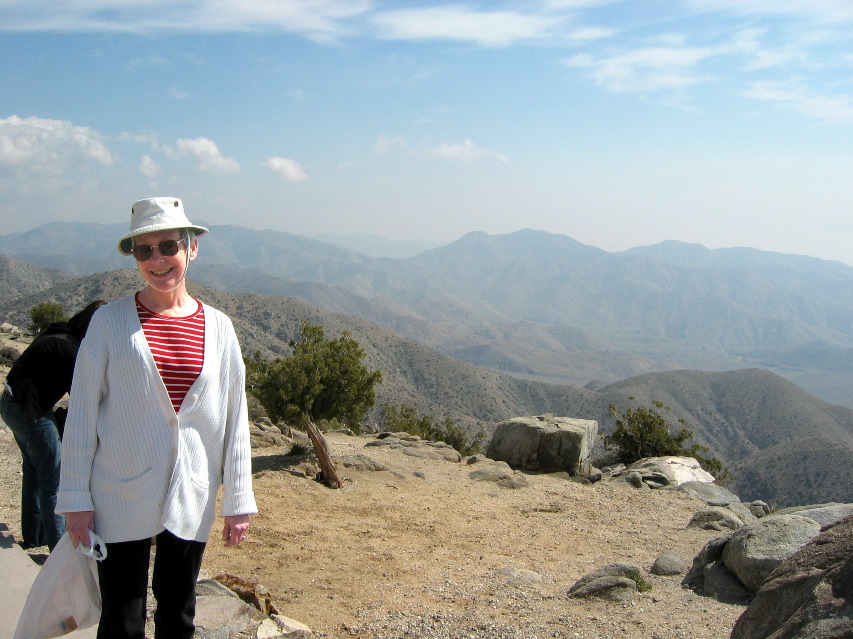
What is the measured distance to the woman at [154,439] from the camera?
299 centimetres

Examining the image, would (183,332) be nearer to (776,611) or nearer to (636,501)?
(776,611)

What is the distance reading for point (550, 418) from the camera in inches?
786

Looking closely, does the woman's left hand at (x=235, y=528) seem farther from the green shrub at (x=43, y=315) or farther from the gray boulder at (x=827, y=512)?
the green shrub at (x=43, y=315)

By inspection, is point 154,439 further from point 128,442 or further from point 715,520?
point 715,520

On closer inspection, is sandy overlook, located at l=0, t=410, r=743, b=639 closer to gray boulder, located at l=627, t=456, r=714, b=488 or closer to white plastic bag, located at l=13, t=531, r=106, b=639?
gray boulder, located at l=627, t=456, r=714, b=488

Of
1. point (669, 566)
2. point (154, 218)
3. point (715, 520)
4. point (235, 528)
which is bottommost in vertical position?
point (715, 520)

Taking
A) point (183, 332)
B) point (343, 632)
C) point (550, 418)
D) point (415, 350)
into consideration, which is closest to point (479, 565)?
point (343, 632)

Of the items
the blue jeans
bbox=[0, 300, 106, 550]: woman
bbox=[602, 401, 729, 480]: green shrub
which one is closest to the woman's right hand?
bbox=[0, 300, 106, 550]: woman

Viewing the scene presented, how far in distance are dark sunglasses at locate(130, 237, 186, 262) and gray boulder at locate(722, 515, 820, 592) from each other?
6.17 metres

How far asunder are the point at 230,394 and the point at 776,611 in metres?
3.50

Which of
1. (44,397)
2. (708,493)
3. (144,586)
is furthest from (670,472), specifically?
(144,586)

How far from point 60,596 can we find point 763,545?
6.54m

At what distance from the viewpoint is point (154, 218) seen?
3.31m

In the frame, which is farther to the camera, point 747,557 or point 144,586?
point 747,557
